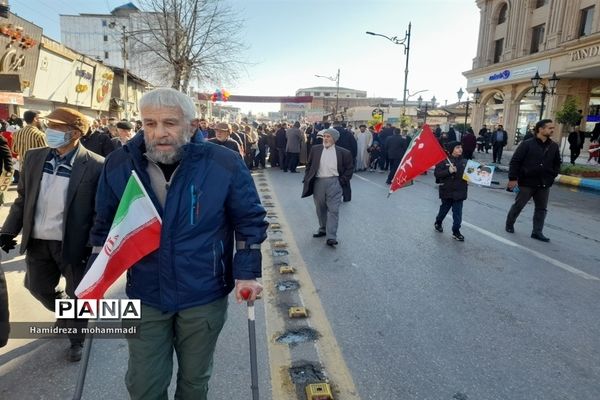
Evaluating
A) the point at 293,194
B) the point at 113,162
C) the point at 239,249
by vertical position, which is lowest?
the point at 293,194

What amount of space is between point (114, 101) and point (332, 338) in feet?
93.2

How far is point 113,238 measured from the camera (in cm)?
201

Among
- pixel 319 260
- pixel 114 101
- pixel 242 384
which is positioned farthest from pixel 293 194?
pixel 114 101

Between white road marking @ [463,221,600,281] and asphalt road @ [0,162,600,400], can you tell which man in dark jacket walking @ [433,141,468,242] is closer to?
asphalt road @ [0,162,600,400]

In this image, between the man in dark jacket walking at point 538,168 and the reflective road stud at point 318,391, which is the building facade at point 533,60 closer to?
the man in dark jacket walking at point 538,168

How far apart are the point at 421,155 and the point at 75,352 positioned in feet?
16.8

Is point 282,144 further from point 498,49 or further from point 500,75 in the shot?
point 498,49

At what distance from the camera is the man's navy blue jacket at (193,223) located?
2.00 m

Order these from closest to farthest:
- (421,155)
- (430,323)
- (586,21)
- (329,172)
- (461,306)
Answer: (430,323)
(461,306)
(421,155)
(329,172)
(586,21)

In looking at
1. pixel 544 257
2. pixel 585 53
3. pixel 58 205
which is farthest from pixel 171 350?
pixel 585 53

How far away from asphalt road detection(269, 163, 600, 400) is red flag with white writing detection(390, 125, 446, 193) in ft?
3.56

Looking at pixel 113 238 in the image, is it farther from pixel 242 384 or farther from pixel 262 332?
pixel 262 332

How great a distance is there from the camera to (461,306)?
161 inches

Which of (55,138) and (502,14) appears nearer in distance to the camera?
(55,138)
